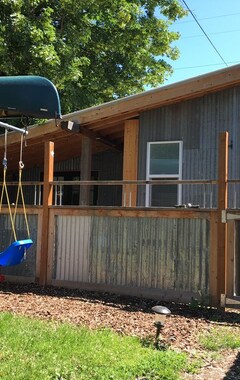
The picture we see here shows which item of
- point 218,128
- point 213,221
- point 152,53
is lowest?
point 213,221

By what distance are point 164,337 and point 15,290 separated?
3933 millimetres

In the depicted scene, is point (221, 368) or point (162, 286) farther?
point (162, 286)

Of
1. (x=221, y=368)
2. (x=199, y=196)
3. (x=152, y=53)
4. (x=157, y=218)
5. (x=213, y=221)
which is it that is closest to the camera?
(x=221, y=368)

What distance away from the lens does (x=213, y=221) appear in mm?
7598

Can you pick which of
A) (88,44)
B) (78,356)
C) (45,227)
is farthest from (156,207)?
(88,44)

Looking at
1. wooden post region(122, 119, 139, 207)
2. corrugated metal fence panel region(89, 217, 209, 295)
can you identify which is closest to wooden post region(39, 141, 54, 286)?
corrugated metal fence panel region(89, 217, 209, 295)

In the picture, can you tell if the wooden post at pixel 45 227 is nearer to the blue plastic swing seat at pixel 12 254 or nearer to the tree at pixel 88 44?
the blue plastic swing seat at pixel 12 254

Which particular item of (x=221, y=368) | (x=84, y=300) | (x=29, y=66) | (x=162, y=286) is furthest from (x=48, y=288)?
(x=29, y=66)

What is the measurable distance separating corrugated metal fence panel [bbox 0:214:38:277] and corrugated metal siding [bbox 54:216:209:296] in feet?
1.88

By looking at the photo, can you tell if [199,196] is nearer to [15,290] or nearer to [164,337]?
[15,290]

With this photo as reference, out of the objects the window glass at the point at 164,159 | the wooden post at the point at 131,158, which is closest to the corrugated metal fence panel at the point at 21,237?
the wooden post at the point at 131,158

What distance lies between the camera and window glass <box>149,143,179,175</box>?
1054 centimetres

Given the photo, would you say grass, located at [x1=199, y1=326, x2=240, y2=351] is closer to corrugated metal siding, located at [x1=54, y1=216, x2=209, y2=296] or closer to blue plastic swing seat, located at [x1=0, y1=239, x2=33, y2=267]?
corrugated metal siding, located at [x1=54, y1=216, x2=209, y2=296]

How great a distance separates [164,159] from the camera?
10.7 m
